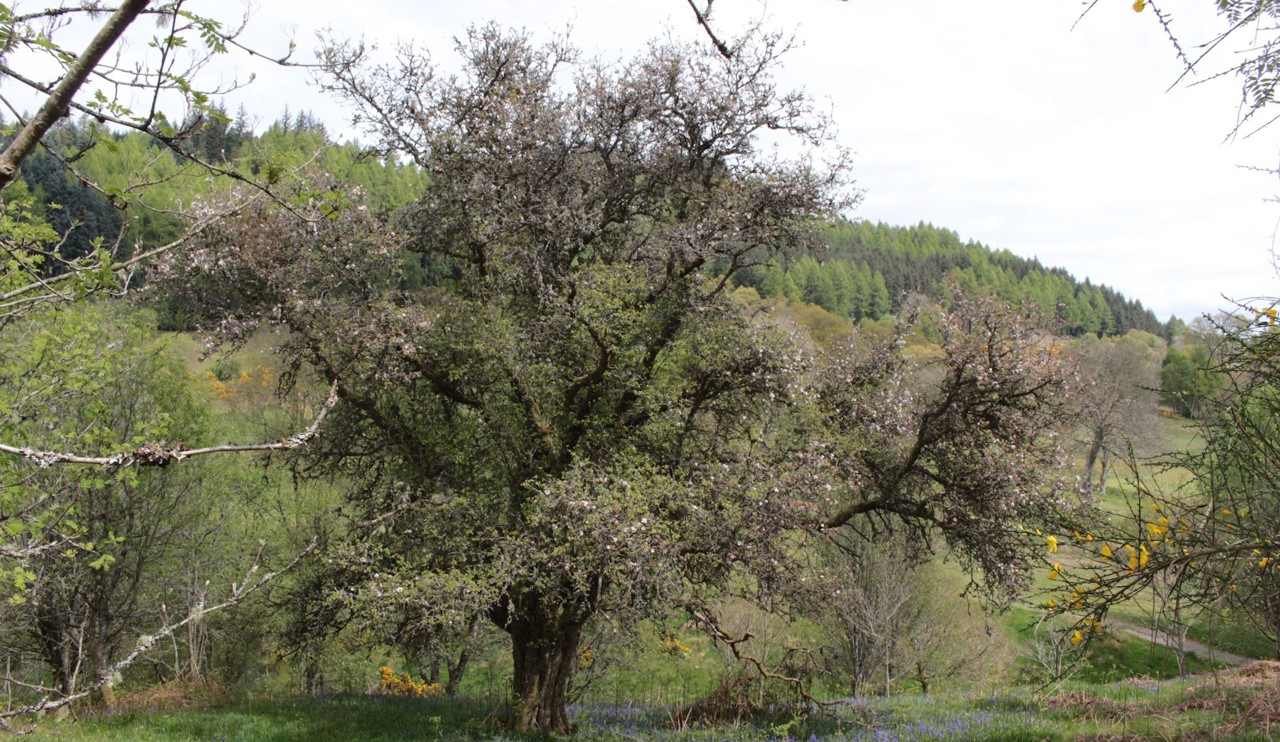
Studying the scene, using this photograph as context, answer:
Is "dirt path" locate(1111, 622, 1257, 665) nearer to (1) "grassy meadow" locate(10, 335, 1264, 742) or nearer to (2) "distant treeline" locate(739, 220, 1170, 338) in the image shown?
(1) "grassy meadow" locate(10, 335, 1264, 742)

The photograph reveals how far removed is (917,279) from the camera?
113 m

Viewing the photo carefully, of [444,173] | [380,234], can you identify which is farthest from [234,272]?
[444,173]

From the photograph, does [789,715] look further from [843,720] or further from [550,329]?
[550,329]

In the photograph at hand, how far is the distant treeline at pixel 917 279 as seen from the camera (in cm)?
9838

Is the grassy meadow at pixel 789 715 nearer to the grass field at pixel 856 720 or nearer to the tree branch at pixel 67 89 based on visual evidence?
the grass field at pixel 856 720

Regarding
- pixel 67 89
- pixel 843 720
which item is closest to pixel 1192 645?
pixel 843 720

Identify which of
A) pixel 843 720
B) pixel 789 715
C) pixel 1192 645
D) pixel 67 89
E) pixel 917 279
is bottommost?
pixel 1192 645

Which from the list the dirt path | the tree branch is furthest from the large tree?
the dirt path

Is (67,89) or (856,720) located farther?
(856,720)

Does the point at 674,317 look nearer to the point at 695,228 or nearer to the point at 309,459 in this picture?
the point at 695,228

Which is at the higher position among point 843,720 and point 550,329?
point 550,329

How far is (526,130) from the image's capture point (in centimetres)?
1203

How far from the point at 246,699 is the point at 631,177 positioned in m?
12.2

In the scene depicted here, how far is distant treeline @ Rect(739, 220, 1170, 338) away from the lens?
98.4 metres
